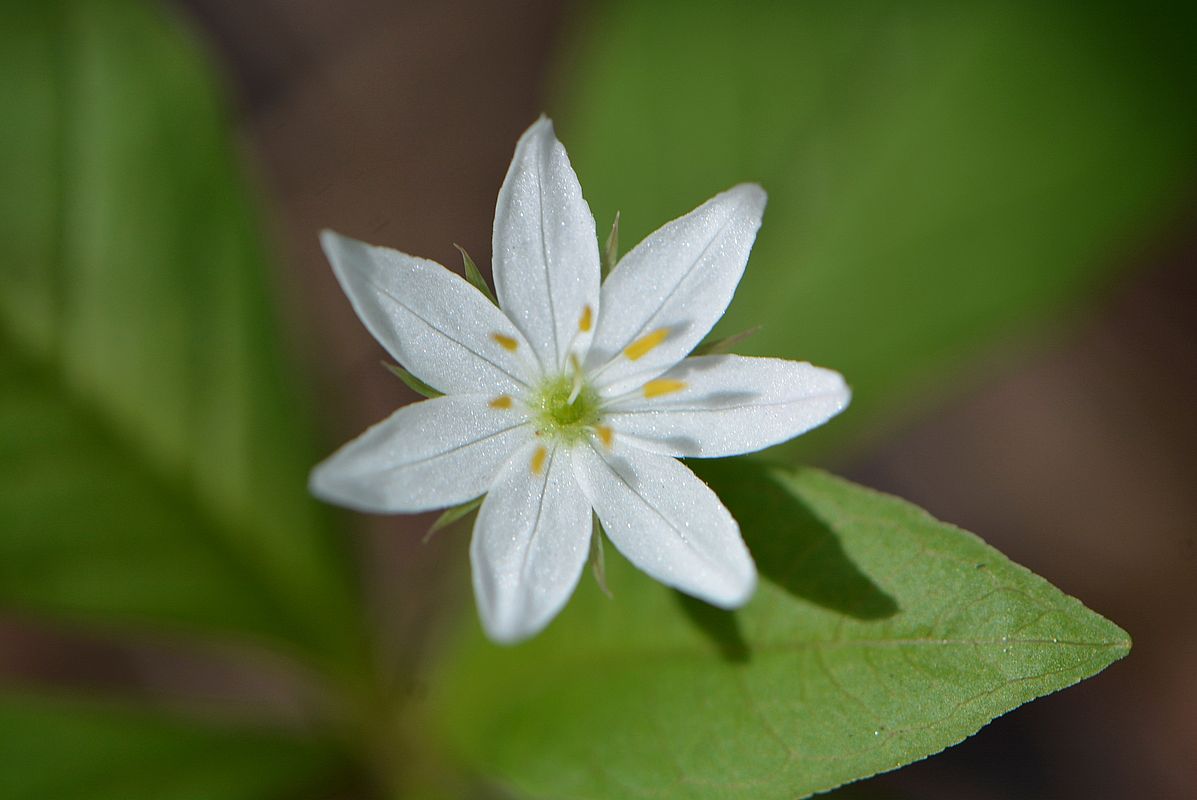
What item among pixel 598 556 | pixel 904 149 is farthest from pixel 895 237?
pixel 598 556

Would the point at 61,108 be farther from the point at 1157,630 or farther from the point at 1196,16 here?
the point at 1157,630

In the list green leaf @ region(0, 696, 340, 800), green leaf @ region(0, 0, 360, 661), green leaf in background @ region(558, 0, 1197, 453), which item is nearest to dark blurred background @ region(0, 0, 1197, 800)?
green leaf in background @ region(558, 0, 1197, 453)

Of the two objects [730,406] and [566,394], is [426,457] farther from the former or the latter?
[730,406]

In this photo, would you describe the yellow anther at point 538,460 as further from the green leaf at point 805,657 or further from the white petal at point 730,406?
the green leaf at point 805,657

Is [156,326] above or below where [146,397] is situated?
above

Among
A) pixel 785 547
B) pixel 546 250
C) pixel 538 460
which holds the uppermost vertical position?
pixel 546 250

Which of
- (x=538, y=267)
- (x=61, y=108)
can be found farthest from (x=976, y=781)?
(x=61, y=108)
